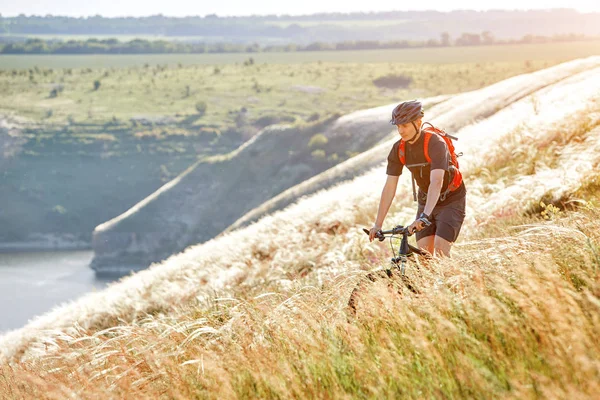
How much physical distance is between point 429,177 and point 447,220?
0.51 m

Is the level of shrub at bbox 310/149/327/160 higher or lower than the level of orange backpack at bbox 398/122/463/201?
lower

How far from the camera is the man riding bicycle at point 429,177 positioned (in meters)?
7.69

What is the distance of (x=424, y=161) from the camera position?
26.3 ft

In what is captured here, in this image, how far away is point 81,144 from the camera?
7151 inches

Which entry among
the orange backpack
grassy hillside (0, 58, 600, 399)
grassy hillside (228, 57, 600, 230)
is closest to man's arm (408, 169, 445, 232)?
the orange backpack

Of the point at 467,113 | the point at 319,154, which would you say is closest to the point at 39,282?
the point at 319,154

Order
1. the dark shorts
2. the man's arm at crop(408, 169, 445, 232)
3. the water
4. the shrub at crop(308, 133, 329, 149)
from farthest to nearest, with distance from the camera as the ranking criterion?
the water < the shrub at crop(308, 133, 329, 149) < the dark shorts < the man's arm at crop(408, 169, 445, 232)

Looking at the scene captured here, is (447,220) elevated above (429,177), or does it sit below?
below

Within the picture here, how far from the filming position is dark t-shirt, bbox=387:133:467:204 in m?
7.76

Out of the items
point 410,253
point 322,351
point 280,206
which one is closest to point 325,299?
→ point 410,253

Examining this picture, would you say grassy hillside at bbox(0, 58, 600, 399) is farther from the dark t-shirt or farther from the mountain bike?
the dark t-shirt

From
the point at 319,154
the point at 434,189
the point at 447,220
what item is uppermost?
the point at 434,189

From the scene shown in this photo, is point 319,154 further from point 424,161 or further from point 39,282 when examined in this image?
point 424,161

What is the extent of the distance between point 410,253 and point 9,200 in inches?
6501
